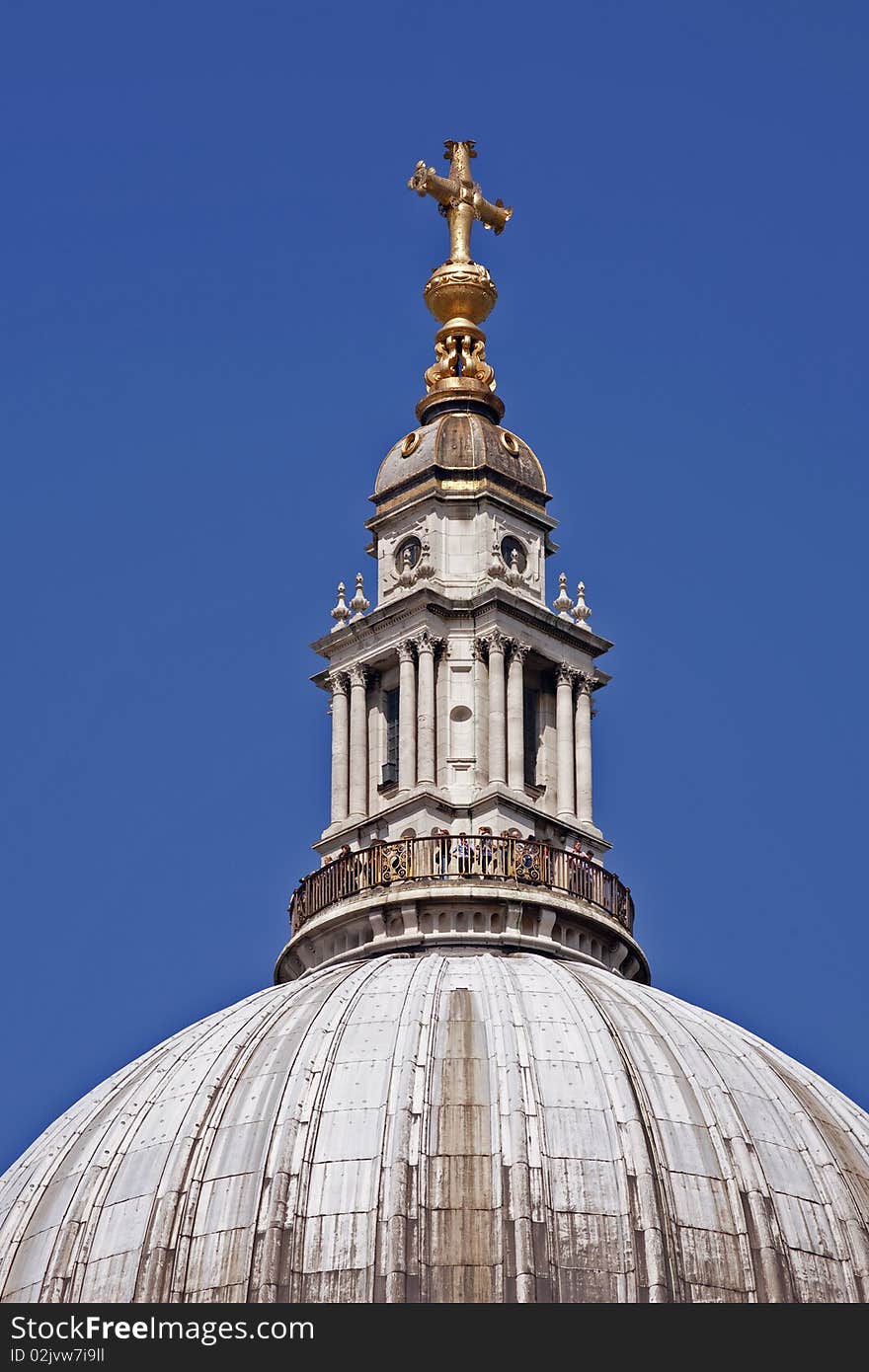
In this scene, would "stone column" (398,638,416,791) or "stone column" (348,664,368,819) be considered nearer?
"stone column" (398,638,416,791)

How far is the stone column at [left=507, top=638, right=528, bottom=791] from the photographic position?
418ft

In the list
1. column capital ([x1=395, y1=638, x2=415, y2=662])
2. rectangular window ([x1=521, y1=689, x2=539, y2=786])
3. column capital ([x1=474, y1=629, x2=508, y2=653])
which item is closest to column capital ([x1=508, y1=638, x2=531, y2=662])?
column capital ([x1=474, y1=629, x2=508, y2=653])

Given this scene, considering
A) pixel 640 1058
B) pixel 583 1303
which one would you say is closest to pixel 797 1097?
pixel 640 1058

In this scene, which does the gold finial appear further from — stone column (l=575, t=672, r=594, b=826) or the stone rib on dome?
stone column (l=575, t=672, r=594, b=826)

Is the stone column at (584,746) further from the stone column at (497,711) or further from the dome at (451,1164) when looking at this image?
the dome at (451,1164)

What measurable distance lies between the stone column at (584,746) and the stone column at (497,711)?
8.70ft

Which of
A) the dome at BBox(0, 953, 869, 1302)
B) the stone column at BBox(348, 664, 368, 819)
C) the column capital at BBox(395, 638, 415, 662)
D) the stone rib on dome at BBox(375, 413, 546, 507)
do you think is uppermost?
the stone rib on dome at BBox(375, 413, 546, 507)

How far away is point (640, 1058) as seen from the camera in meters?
115

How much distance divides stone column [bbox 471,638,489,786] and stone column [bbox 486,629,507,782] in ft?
0.42

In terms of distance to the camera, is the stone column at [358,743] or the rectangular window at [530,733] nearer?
the stone column at [358,743]

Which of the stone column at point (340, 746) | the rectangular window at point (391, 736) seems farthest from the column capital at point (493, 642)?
the stone column at point (340, 746)

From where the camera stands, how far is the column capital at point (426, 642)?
129 m
